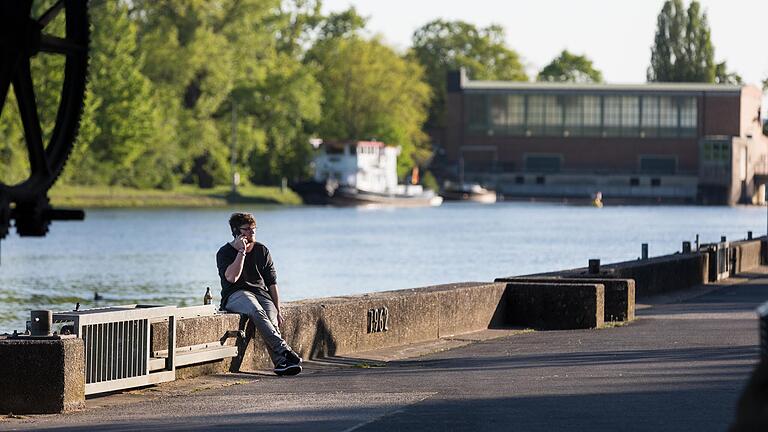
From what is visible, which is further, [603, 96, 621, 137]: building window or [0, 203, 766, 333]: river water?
[603, 96, 621, 137]: building window

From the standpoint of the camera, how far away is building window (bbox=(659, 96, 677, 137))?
175000 millimetres

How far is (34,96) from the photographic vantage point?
731 inches

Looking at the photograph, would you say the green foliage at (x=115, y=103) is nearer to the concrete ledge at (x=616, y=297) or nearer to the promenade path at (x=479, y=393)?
the concrete ledge at (x=616, y=297)

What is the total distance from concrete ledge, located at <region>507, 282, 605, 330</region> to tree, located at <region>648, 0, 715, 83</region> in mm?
159245

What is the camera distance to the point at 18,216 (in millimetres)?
18906

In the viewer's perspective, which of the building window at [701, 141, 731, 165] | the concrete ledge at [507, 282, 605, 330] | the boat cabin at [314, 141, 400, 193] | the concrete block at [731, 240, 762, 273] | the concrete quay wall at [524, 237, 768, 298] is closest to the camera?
the concrete ledge at [507, 282, 605, 330]

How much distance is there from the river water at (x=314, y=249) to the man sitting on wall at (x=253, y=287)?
1917 cm

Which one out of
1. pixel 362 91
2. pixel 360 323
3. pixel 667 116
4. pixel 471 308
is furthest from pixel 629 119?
pixel 360 323

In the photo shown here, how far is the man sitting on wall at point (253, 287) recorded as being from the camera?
Result: 15.4m

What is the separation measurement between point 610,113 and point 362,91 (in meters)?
42.2

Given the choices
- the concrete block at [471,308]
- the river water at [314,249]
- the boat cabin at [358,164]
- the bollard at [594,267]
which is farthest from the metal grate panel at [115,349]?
the boat cabin at [358,164]

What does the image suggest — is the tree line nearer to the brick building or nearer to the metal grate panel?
the brick building

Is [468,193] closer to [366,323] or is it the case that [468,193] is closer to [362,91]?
[362,91]

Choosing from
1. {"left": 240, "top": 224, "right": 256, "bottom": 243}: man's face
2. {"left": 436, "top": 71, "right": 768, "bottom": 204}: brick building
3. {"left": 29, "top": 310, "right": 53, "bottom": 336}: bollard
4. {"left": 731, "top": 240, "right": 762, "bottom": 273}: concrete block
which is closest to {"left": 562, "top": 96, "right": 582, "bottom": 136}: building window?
{"left": 436, "top": 71, "right": 768, "bottom": 204}: brick building
